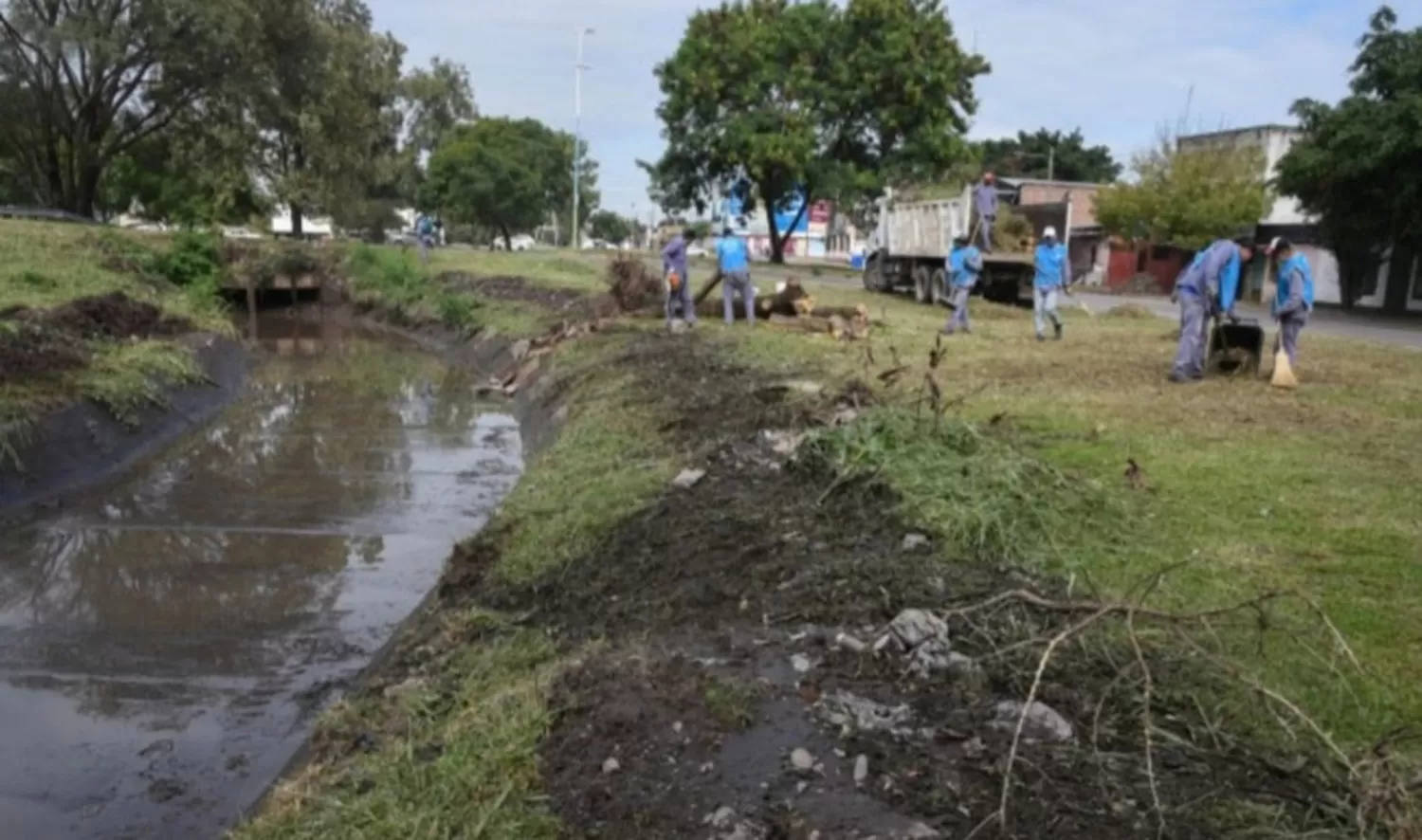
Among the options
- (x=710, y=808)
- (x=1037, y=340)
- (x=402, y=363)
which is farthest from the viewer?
(x=402, y=363)

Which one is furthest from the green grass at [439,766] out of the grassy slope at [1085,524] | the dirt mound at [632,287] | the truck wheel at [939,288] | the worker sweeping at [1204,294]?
the truck wheel at [939,288]

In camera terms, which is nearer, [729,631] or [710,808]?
[710,808]

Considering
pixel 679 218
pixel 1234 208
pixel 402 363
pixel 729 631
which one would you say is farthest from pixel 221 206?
pixel 729 631

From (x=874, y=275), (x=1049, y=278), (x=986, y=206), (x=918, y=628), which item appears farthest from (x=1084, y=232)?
(x=918, y=628)

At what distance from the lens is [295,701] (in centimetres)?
698

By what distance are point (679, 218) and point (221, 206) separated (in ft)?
58.8

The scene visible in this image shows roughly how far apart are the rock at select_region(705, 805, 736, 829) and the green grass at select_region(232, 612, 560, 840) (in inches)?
20.9

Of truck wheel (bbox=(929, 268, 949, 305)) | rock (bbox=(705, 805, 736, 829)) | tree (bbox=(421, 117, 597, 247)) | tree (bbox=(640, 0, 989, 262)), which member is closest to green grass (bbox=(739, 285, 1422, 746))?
rock (bbox=(705, 805, 736, 829))

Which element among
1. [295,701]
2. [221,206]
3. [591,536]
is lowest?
[295,701]

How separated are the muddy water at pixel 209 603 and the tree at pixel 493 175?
50285mm

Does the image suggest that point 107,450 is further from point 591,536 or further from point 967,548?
point 967,548

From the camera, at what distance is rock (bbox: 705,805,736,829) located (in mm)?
3756

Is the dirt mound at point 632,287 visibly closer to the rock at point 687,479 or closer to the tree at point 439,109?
the rock at point 687,479

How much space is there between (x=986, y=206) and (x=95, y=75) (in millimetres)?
27536
